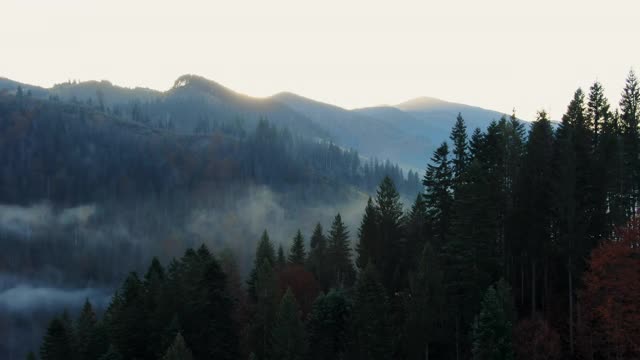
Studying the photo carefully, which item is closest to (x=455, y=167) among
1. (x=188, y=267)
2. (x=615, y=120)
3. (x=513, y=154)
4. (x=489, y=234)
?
(x=513, y=154)

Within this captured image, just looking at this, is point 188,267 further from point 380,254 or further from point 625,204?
point 625,204

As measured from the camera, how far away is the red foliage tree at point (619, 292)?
4062 centimetres

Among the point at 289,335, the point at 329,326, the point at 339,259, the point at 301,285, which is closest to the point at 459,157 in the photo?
the point at 329,326

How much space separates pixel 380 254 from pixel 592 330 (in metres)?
27.4

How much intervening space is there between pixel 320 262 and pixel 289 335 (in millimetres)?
38252

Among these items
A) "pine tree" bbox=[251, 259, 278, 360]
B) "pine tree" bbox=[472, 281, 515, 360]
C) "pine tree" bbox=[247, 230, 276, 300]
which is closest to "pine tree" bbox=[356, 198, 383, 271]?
"pine tree" bbox=[251, 259, 278, 360]

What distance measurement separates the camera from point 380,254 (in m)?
70.0

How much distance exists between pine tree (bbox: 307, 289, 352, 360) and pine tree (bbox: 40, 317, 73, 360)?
976 inches

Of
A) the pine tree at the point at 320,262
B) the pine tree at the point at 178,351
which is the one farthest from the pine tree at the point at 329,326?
the pine tree at the point at 320,262

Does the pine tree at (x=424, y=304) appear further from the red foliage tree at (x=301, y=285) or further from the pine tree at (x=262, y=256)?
the pine tree at (x=262, y=256)

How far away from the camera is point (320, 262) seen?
3676 inches

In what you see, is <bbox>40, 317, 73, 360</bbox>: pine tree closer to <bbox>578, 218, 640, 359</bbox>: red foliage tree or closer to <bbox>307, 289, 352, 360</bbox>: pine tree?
<bbox>307, 289, 352, 360</bbox>: pine tree

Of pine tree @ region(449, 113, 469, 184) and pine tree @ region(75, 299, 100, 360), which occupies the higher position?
pine tree @ region(449, 113, 469, 184)

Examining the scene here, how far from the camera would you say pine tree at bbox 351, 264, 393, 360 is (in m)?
50.7
